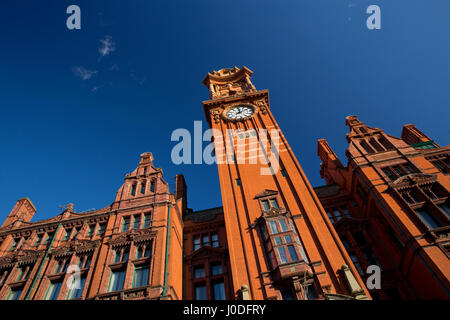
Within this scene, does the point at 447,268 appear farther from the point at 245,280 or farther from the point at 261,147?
the point at 261,147

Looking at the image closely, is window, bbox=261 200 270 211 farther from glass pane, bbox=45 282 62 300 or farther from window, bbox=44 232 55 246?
window, bbox=44 232 55 246

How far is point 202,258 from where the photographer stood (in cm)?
2878

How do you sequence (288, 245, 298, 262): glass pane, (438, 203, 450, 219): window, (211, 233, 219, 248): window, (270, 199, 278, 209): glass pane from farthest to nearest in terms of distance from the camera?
(211, 233, 219, 248): window < (270, 199, 278, 209): glass pane < (438, 203, 450, 219): window < (288, 245, 298, 262): glass pane

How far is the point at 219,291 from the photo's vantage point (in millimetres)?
26266

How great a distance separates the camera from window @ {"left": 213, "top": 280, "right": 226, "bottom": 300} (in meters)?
25.9

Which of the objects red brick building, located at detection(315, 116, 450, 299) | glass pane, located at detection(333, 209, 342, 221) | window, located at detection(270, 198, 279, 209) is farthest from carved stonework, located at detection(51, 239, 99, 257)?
glass pane, located at detection(333, 209, 342, 221)

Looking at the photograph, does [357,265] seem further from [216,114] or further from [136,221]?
[216,114]

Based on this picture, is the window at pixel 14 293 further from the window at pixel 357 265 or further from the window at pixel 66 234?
the window at pixel 357 265

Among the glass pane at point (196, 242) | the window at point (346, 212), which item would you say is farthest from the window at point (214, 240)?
the window at point (346, 212)

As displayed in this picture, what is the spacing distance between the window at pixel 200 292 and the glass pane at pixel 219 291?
0.95m

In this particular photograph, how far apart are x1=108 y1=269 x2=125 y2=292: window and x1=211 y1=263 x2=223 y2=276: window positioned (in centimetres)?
798

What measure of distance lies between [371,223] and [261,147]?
14.6 meters

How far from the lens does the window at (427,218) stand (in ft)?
78.9

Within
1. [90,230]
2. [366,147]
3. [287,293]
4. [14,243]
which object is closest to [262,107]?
[366,147]
